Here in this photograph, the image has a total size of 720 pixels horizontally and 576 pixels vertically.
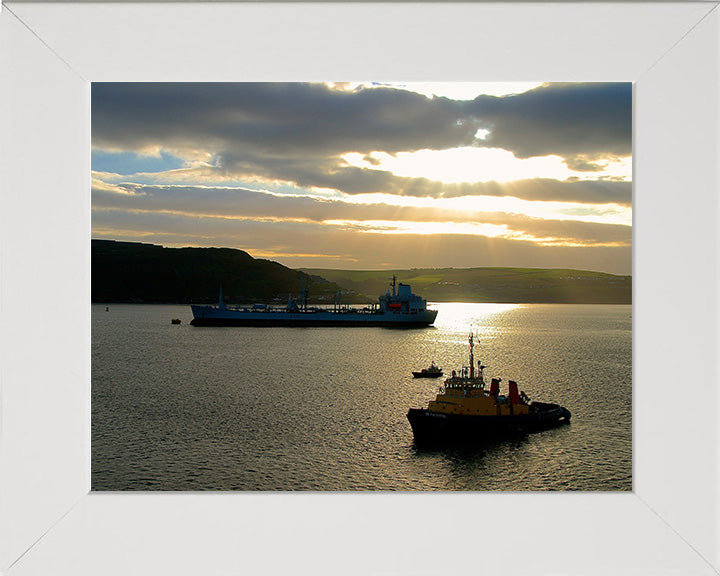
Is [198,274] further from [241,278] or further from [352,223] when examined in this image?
[352,223]

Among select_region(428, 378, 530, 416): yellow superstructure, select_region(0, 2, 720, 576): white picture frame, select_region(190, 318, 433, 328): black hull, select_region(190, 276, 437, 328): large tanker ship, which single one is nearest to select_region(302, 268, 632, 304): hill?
select_region(190, 276, 437, 328): large tanker ship

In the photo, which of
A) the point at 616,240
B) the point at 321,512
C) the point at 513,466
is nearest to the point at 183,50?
the point at 321,512

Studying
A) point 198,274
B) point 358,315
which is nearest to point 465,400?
point 358,315

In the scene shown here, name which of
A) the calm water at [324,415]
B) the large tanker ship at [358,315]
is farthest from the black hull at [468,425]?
the large tanker ship at [358,315]

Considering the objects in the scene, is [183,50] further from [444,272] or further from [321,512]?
[444,272]

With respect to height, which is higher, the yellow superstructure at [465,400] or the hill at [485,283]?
the hill at [485,283]

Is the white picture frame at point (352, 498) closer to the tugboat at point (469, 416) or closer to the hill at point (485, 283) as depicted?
the tugboat at point (469, 416)

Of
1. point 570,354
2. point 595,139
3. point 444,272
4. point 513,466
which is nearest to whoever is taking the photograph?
point 513,466
